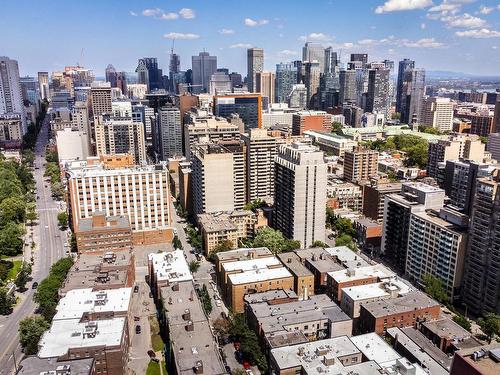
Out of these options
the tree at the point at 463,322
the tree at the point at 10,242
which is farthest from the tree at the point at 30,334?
the tree at the point at 463,322

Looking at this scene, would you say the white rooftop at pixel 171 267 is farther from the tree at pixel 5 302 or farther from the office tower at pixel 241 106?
the office tower at pixel 241 106

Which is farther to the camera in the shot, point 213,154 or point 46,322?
point 213,154

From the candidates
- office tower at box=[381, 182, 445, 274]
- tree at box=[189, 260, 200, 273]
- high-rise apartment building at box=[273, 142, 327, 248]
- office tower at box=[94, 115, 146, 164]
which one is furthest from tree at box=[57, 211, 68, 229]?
office tower at box=[381, 182, 445, 274]

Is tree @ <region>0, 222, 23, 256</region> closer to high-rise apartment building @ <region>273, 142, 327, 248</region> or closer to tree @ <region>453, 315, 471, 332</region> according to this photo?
high-rise apartment building @ <region>273, 142, 327, 248</region>

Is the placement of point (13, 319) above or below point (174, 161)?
below

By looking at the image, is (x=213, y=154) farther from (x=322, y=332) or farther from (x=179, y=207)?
(x=322, y=332)

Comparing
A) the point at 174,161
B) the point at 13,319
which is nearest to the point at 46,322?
the point at 13,319
